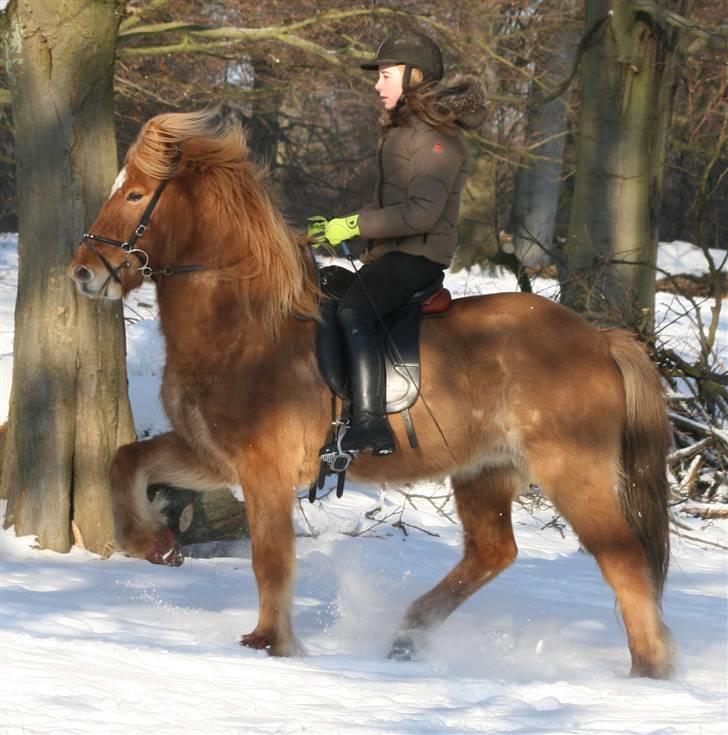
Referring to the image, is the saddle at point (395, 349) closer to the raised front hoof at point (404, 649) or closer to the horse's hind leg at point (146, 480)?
the horse's hind leg at point (146, 480)

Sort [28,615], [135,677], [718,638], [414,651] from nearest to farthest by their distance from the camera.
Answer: [135,677], [28,615], [414,651], [718,638]

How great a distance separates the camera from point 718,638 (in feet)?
21.0

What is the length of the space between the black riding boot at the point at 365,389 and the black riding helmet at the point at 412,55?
1.20m

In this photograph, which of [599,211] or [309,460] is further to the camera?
[599,211]

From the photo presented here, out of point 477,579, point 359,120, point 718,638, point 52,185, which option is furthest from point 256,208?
point 359,120

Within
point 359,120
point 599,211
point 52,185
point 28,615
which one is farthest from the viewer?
point 359,120

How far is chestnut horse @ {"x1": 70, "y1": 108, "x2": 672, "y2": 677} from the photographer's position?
555 centimetres

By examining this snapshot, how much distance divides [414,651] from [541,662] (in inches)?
25.6

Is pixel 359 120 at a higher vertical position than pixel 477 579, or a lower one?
higher

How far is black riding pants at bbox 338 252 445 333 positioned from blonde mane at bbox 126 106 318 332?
0.21 metres

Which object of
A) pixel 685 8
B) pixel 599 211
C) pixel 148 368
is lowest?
pixel 148 368

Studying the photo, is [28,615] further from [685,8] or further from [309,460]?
[685,8]

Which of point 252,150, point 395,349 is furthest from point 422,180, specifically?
point 252,150

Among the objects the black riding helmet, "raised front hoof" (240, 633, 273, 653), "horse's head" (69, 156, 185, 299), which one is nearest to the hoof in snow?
"raised front hoof" (240, 633, 273, 653)
